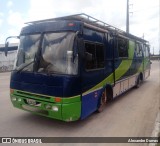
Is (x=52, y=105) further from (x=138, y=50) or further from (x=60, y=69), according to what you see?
(x=138, y=50)

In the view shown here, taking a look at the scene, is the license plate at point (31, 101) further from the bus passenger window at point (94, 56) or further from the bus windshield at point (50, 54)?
the bus passenger window at point (94, 56)

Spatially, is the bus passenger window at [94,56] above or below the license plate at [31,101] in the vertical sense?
above

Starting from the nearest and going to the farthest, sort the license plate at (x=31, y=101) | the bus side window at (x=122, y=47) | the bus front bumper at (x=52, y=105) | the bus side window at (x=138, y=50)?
the bus front bumper at (x=52, y=105) < the license plate at (x=31, y=101) < the bus side window at (x=122, y=47) < the bus side window at (x=138, y=50)

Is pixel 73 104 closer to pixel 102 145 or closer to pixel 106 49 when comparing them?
pixel 102 145

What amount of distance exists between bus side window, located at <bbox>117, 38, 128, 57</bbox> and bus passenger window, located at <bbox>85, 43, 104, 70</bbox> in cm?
228

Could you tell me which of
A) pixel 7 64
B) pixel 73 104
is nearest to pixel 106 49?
pixel 73 104

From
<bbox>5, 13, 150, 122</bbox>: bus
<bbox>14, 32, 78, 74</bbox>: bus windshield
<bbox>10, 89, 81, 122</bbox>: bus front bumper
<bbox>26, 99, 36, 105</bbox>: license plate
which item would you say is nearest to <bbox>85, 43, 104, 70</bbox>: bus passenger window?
<bbox>5, 13, 150, 122</bbox>: bus

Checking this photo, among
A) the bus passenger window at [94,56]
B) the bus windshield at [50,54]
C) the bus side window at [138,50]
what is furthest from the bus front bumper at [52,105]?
the bus side window at [138,50]

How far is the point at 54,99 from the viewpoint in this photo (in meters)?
5.69

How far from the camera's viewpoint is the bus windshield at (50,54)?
5738 millimetres

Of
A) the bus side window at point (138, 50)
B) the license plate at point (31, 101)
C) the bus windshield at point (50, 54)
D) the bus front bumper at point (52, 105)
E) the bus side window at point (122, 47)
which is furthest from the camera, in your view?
the bus side window at point (138, 50)

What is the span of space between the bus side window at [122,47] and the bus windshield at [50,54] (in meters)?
4.06

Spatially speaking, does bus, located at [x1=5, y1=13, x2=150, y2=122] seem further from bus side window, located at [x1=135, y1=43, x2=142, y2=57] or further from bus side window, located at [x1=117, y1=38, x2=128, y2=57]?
bus side window, located at [x1=135, y1=43, x2=142, y2=57]

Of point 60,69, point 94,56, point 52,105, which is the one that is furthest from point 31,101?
point 94,56
